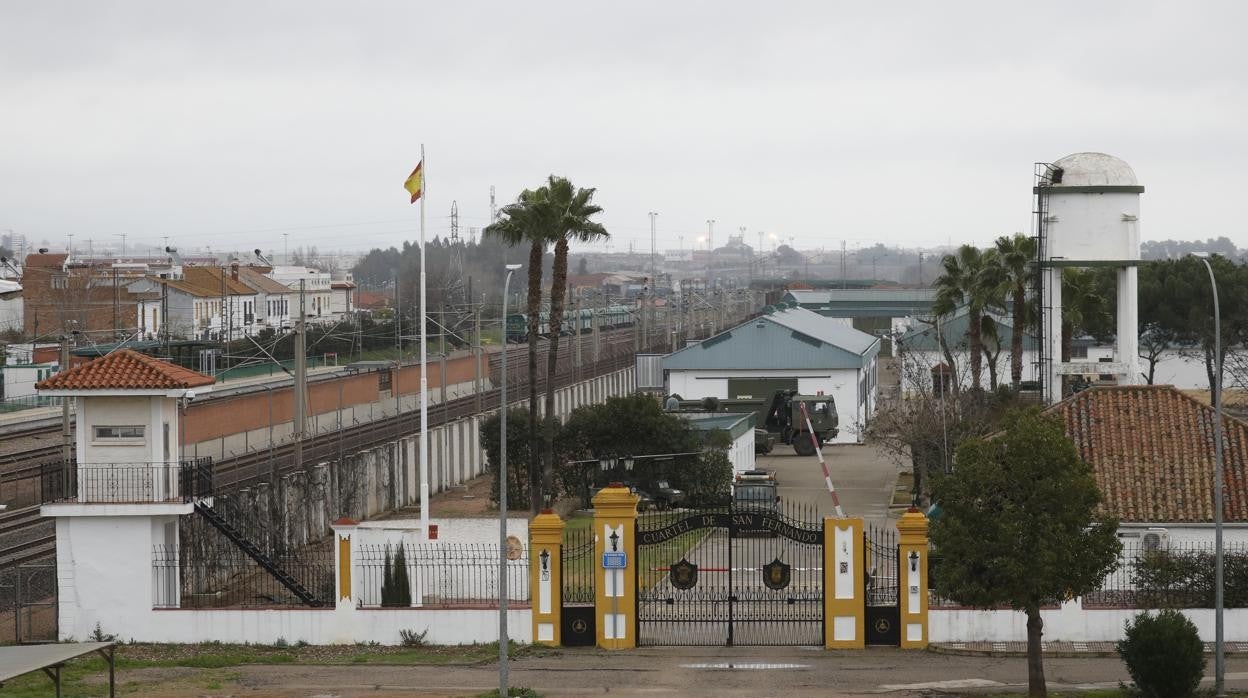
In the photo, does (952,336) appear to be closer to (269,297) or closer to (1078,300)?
(1078,300)

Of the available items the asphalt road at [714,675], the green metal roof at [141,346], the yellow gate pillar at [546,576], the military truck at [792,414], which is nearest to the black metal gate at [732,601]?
the asphalt road at [714,675]


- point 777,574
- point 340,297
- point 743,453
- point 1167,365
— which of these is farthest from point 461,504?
point 340,297

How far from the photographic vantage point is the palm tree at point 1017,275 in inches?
2016

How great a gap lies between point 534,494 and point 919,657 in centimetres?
1835

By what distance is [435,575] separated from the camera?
94.2 feet

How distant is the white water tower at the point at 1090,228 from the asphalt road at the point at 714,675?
18390mm

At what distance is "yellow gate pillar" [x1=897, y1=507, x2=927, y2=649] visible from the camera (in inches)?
1027

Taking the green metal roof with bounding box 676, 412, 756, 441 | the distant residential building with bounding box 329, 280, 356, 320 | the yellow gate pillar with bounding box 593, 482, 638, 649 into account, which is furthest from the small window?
the distant residential building with bounding box 329, 280, 356, 320

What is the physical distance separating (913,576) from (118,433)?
44.3 ft

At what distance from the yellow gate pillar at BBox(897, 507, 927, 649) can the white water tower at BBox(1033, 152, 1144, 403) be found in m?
17.8

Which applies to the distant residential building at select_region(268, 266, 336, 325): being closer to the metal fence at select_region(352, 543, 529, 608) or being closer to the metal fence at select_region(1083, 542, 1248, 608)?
the metal fence at select_region(352, 543, 529, 608)

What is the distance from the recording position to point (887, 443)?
49875 mm

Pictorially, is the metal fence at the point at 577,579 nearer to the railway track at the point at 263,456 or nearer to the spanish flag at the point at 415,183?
the railway track at the point at 263,456

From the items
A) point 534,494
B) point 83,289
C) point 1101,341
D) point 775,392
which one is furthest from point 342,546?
point 1101,341
